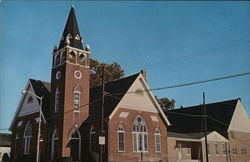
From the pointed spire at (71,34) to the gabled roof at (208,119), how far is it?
25.9m

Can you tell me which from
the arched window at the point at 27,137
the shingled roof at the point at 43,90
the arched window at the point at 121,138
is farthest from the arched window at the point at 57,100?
the arched window at the point at 121,138

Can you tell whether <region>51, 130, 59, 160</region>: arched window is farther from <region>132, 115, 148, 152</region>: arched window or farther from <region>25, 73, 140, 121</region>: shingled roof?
<region>132, 115, 148, 152</region>: arched window

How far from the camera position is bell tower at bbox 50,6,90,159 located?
3459 cm

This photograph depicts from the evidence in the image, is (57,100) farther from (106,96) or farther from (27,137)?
(27,137)

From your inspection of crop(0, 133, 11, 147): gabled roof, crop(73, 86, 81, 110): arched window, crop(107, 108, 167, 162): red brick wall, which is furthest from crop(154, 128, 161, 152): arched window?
crop(0, 133, 11, 147): gabled roof

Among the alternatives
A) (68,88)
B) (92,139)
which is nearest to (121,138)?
(92,139)

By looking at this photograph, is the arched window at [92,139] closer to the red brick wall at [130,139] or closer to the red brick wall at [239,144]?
the red brick wall at [130,139]

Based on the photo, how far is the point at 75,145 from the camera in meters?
35.2

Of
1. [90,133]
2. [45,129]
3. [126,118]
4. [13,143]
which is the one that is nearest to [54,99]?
[45,129]

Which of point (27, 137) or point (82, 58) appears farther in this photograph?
point (27, 137)

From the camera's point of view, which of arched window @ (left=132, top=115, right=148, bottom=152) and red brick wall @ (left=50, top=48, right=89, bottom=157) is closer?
red brick wall @ (left=50, top=48, right=89, bottom=157)

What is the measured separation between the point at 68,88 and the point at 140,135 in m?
10.1

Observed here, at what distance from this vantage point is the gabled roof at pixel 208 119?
52.7 metres

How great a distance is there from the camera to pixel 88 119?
36.1 meters
